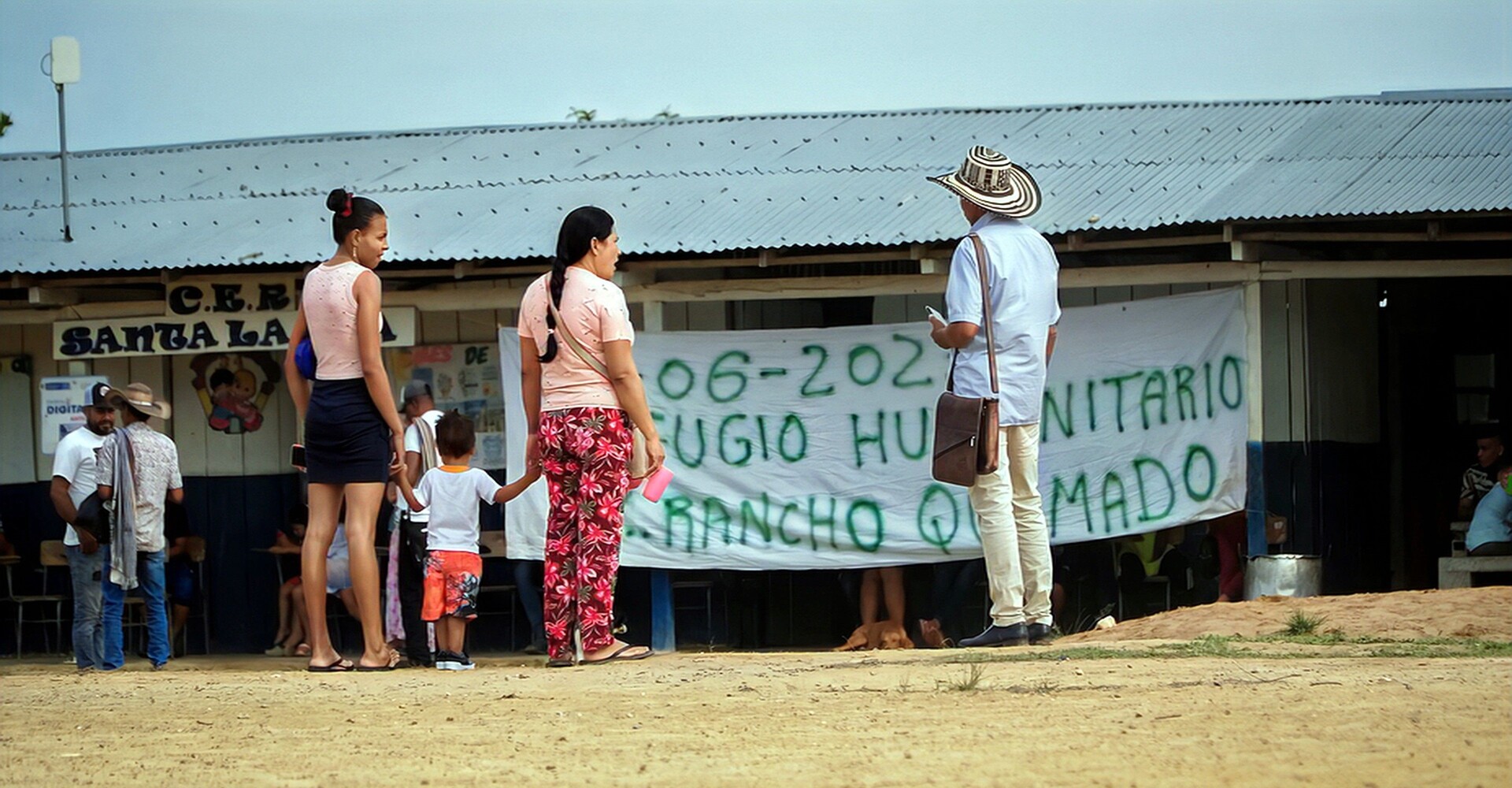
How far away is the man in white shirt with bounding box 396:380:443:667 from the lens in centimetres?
966

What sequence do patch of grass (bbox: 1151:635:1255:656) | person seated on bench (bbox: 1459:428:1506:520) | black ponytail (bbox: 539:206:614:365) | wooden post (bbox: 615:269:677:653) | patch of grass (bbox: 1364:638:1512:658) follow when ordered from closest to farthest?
patch of grass (bbox: 1364:638:1512:658) < patch of grass (bbox: 1151:635:1255:656) < black ponytail (bbox: 539:206:614:365) < wooden post (bbox: 615:269:677:653) < person seated on bench (bbox: 1459:428:1506:520)

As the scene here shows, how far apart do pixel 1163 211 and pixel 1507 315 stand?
436cm

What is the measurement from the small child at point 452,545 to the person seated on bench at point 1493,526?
5396mm

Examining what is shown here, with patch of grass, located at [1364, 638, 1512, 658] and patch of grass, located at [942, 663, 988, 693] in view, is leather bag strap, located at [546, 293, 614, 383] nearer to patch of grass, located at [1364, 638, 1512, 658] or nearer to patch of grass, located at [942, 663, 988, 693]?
patch of grass, located at [942, 663, 988, 693]

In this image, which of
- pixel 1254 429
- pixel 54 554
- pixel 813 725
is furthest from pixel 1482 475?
pixel 54 554

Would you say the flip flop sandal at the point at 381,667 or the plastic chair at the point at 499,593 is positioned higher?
the flip flop sandal at the point at 381,667

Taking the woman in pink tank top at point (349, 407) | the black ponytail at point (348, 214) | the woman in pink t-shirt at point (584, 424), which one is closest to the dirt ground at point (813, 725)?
the woman in pink t-shirt at point (584, 424)

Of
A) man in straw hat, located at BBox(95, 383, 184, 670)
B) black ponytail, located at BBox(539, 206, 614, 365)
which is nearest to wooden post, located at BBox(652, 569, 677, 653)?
man in straw hat, located at BBox(95, 383, 184, 670)

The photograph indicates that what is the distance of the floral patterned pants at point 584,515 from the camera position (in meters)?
7.59

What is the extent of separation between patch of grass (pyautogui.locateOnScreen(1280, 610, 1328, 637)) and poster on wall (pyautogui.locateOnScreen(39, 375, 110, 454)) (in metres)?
6.95

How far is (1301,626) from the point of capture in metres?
8.15

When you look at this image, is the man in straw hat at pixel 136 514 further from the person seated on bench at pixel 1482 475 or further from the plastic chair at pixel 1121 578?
the person seated on bench at pixel 1482 475

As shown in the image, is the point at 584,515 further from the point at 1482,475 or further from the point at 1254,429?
the point at 1482,475

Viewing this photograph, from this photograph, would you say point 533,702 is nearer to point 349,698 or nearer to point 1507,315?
point 349,698
